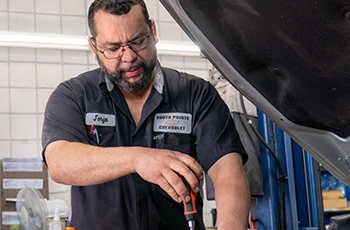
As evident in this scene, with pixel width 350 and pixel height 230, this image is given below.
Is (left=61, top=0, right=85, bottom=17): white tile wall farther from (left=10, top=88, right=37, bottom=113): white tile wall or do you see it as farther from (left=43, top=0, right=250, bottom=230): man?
(left=43, top=0, right=250, bottom=230): man

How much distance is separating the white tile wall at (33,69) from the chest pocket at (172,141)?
8.41ft

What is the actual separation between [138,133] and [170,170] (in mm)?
481

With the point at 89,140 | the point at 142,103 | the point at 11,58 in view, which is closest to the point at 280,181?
the point at 142,103

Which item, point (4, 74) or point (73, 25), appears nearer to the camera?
point (4, 74)

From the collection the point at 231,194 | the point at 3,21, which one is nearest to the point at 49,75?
the point at 3,21

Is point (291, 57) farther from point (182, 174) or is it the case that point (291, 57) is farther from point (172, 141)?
point (172, 141)

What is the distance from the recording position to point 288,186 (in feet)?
6.91

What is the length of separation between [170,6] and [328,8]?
35cm

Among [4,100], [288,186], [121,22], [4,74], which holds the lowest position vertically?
[288,186]

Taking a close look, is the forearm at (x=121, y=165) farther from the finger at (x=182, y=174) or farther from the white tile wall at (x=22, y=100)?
the white tile wall at (x=22, y=100)

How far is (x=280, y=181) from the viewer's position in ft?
6.83

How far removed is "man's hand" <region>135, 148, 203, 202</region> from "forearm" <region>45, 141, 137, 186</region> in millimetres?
49

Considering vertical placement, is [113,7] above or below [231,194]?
above

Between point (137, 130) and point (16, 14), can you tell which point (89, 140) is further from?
point (16, 14)
